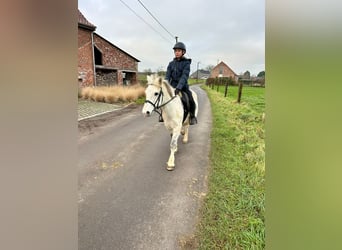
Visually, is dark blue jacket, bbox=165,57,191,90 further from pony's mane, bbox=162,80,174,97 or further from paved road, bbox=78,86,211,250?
paved road, bbox=78,86,211,250

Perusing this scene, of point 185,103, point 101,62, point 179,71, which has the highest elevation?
point 101,62

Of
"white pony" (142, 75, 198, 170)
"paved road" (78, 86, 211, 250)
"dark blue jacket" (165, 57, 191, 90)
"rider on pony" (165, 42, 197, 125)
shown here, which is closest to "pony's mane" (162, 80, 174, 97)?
"white pony" (142, 75, 198, 170)

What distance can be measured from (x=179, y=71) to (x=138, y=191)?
2.43m

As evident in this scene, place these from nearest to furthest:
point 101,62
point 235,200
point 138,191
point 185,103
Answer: point 235,200 → point 138,191 → point 185,103 → point 101,62

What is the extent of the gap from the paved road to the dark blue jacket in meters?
1.43

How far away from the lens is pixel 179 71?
4.28 meters

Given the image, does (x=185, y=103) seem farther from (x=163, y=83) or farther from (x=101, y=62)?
(x=101, y=62)

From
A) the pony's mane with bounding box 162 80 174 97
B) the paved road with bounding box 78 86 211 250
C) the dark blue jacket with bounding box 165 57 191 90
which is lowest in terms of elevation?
the paved road with bounding box 78 86 211 250

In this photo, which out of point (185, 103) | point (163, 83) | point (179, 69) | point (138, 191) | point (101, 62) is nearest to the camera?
point (138, 191)

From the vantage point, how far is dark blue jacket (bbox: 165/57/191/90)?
417cm

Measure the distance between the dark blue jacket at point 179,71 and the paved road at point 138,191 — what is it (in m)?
1.43

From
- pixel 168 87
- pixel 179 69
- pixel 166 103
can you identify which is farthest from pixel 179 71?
pixel 166 103

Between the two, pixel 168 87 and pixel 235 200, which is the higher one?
pixel 168 87
